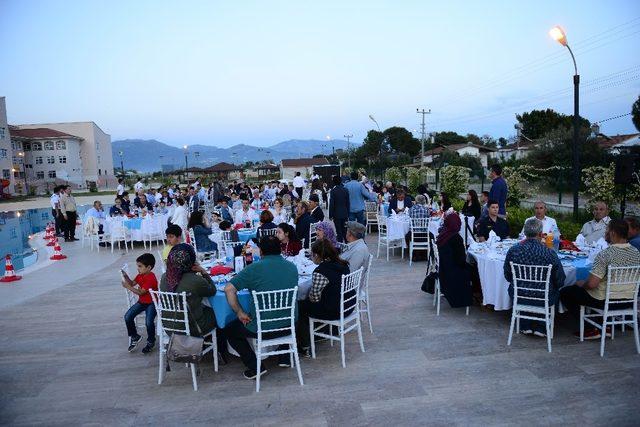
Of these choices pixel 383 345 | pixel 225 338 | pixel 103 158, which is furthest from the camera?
pixel 103 158

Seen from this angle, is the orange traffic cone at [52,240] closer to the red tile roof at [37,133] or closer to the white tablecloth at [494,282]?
the white tablecloth at [494,282]

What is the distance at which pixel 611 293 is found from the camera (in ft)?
13.9

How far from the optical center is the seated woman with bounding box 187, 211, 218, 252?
753 centimetres

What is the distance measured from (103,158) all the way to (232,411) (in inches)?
2801

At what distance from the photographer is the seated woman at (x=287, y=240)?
563cm

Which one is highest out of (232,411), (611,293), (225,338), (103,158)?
(103,158)

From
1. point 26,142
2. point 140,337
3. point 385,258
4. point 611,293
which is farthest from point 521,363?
point 26,142

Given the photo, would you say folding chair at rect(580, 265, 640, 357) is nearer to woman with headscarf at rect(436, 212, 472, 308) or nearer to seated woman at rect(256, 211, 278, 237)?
woman with headscarf at rect(436, 212, 472, 308)

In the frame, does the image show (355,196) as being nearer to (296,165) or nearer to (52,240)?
(52,240)

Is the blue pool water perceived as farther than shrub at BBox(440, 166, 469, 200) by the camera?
No

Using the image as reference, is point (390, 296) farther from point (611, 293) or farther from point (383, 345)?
point (611, 293)

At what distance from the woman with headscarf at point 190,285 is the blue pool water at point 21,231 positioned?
836 cm

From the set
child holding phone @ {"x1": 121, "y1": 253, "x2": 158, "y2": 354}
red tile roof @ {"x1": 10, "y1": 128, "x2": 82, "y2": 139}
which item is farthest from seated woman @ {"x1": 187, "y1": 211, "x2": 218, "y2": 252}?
red tile roof @ {"x1": 10, "y1": 128, "x2": 82, "y2": 139}

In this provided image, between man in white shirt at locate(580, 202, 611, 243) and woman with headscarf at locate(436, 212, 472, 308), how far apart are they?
6.10 ft
